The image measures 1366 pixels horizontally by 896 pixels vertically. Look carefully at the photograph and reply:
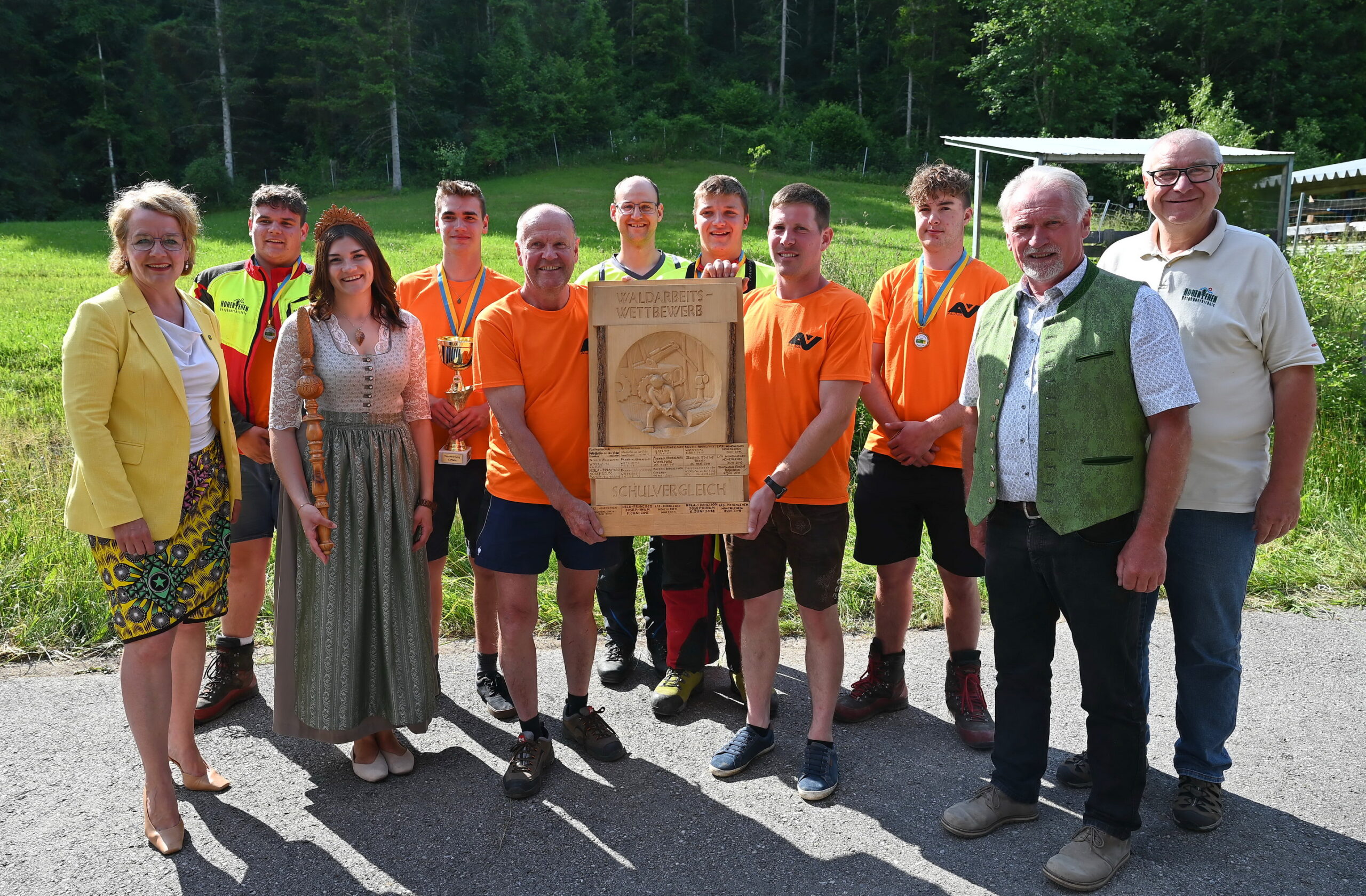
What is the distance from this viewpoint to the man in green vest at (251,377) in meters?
4.56

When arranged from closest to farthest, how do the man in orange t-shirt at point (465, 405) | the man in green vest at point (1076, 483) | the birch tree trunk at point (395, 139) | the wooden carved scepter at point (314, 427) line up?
1. the man in green vest at point (1076, 483)
2. the wooden carved scepter at point (314, 427)
3. the man in orange t-shirt at point (465, 405)
4. the birch tree trunk at point (395, 139)

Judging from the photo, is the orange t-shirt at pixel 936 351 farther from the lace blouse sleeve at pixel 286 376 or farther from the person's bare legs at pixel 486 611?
the lace blouse sleeve at pixel 286 376

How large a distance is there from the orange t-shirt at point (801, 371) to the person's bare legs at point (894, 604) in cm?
78

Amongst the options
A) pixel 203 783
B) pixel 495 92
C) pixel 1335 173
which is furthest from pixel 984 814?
pixel 495 92

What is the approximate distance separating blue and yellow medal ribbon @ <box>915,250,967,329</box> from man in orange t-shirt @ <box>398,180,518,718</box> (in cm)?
204

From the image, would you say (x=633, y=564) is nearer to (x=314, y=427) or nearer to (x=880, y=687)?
(x=880, y=687)

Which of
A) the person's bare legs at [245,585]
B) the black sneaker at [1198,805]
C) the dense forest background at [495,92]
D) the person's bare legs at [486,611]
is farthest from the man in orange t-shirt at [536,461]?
the dense forest background at [495,92]

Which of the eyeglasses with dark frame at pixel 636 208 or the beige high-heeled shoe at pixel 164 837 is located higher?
the eyeglasses with dark frame at pixel 636 208

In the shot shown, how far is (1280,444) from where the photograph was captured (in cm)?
356

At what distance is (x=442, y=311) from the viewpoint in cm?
491

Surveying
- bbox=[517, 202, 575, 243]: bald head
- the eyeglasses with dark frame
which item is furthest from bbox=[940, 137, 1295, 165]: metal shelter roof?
bbox=[517, 202, 575, 243]: bald head

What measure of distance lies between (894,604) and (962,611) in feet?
1.09

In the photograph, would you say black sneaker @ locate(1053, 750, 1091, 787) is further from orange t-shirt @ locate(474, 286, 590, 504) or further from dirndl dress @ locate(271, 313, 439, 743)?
dirndl dress @ locate(271, 313, 439, 743)

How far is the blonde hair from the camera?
3.56m
